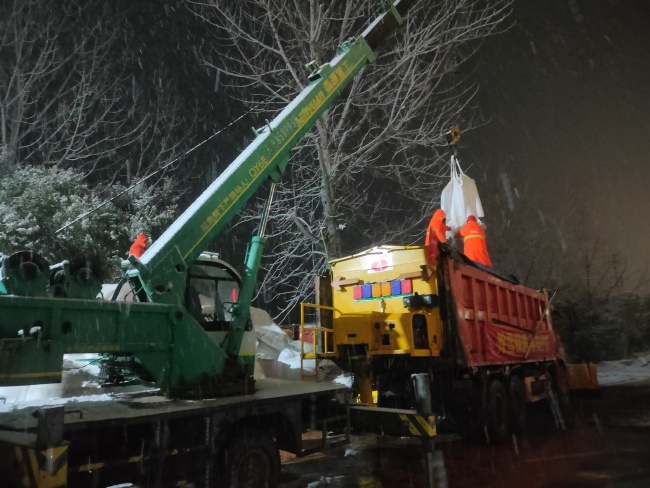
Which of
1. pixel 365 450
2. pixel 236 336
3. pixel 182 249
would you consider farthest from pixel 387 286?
pixel 182 249

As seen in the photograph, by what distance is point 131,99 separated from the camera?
1781 cm

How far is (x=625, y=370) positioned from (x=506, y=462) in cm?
1904

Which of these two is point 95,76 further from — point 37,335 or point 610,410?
point 610,410

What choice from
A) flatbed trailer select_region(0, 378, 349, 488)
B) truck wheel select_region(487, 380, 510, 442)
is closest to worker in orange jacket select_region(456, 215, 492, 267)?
truck wheel select_region(487, 380, 510, 442)

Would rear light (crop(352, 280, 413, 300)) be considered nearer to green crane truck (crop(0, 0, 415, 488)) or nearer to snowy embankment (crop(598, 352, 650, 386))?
green crane truck (crop(0, 0, 415, 488))

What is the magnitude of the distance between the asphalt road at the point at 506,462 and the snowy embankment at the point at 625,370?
11.0 metres

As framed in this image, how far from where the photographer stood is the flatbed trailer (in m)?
3.34

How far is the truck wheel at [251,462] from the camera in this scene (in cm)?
474

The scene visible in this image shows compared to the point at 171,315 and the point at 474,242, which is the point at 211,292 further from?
the point at 474,242

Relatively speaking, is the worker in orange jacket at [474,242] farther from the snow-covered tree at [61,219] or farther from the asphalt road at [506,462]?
the snow-covered tree at [61,219]

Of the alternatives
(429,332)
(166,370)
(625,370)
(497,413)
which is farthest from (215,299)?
(625,370)

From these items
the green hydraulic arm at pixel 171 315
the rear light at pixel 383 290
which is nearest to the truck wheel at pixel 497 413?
the rear light at pixel 383 290

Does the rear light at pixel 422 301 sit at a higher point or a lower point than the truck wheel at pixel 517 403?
higher

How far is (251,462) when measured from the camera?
16.3 feet
